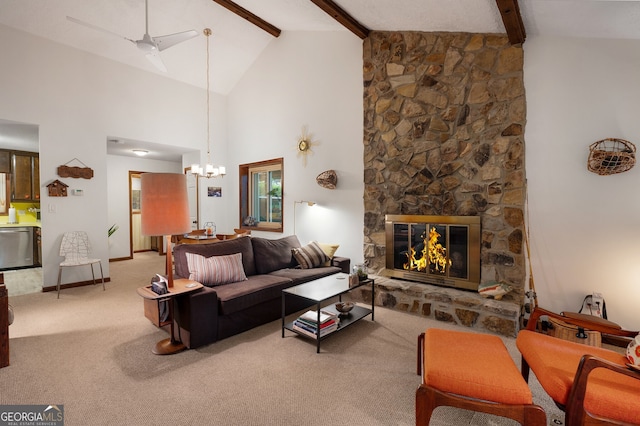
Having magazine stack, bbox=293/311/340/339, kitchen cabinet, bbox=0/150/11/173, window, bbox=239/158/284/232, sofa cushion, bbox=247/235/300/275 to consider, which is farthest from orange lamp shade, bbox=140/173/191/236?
kitchen cabinet, bbox=0/150/11/173

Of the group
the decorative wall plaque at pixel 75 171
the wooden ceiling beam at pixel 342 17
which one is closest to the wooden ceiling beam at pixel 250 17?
the wooden ceiling beam at pixel 342 17

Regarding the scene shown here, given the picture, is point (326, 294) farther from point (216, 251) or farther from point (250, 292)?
point (216, 251)

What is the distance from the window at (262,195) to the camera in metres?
5.79

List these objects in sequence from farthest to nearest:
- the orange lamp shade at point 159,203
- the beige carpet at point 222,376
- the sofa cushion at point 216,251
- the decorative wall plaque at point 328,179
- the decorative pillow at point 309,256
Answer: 1. the decorative wall plaque at point 328,179
2. the decorative pillow at point 309,256
3. the sofa cushion at point 216,251
4. the orange lamp shade at point 159,203
5. the beige carpet at point 222,376

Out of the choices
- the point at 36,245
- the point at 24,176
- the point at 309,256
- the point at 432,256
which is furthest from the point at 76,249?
the point at 432,256

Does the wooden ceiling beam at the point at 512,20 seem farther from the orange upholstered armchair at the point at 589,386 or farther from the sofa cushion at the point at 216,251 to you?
the sofa cushion at the point at 216,251

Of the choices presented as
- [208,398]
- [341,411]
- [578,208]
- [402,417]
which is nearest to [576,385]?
[402,417]

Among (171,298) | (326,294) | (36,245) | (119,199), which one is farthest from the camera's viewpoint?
(119,199)

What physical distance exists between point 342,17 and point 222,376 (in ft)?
13.6

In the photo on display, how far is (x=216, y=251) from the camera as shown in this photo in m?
3.49

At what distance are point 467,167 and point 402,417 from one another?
2789mm

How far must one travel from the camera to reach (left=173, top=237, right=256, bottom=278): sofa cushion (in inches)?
128

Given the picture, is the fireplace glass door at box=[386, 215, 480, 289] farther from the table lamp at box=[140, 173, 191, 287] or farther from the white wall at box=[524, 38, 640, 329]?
the table lamp at box=[140, 173, 191, 287]

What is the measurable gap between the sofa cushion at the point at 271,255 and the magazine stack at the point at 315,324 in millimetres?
1195
